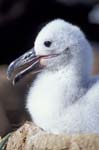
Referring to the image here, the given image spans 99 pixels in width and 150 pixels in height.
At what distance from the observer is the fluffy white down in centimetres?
131

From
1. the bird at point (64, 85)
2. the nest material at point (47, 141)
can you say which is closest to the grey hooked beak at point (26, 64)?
the bird at point (64, 85)

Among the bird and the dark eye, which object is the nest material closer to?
the bird

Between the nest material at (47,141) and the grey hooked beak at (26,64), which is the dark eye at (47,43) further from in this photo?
the nest material at (47,141)

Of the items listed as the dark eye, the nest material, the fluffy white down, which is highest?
the dark eye

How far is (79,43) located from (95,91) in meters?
0.09

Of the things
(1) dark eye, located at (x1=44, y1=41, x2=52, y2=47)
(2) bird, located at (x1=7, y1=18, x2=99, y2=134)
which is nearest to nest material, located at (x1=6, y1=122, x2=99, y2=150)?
(2) bird, located at (x1=7, y1=18, x2=99, y2=134)

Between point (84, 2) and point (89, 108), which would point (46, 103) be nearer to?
point (89, 108)

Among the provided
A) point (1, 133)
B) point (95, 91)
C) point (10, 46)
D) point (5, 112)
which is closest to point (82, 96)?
point (95, 91)

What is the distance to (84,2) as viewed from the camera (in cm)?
263

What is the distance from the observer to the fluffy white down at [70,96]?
1312mm

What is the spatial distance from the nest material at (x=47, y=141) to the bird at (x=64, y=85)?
3cm

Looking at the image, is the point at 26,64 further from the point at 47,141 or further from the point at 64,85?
the point at 47,141

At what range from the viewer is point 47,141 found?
1261 mm

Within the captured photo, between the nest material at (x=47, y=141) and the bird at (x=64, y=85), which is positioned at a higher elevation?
the bird at (x=64, y=85)
